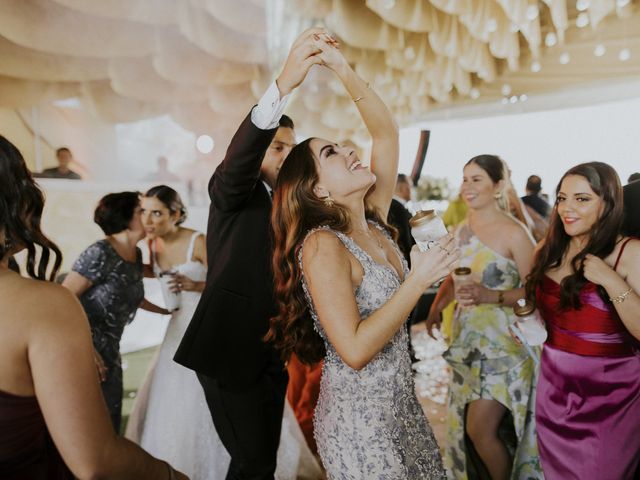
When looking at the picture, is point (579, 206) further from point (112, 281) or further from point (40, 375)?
point (112, 281)

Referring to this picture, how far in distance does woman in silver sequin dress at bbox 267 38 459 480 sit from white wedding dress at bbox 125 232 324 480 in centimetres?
124

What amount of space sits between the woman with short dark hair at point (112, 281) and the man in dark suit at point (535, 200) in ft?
11.5

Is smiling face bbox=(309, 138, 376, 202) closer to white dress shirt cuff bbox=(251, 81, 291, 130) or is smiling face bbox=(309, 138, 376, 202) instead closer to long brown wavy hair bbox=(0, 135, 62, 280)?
white dress shirt cuff bbox=(251, 81, 291, 130)

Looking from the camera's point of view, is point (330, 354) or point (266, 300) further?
point (266, 300)

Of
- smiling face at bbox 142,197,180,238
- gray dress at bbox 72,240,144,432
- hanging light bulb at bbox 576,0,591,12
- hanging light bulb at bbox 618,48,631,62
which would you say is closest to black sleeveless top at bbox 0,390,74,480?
gray dress at bbox 72,240,144,432

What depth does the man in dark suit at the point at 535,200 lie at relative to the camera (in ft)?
15.4

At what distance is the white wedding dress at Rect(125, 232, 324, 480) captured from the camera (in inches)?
102

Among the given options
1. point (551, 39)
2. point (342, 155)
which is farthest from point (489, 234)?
point (551, 39)

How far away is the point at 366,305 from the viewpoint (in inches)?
55.7

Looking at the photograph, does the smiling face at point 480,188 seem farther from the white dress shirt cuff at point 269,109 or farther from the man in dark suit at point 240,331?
the white dress shirt cuff at point 269,109

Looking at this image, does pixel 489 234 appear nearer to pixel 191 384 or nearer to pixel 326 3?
pixel 191 384

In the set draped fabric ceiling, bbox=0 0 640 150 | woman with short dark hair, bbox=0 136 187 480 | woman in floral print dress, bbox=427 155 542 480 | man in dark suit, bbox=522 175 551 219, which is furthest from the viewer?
man in dark suit, bbox=522 175 551 219

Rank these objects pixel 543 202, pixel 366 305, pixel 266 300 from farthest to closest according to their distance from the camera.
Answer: pixel 543 202, pixel 266 300, pixel 366 305

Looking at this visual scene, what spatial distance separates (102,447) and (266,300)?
900 mm
